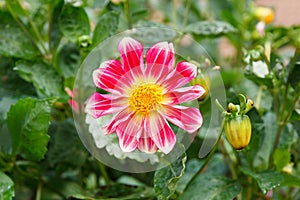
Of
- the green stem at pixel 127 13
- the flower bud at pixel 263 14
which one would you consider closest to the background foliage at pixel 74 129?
the green stem at pixel 127 13

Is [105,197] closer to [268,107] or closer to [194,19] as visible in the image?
[268,107]

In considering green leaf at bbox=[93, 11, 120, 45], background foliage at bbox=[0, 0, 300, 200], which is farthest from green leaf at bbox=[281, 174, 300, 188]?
green leaf at bbox=[93, 11, 120, 45]

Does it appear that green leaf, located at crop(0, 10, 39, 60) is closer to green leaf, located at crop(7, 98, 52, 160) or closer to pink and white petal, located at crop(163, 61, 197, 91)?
green leaf, located at crop(7, 98, 52, 160)

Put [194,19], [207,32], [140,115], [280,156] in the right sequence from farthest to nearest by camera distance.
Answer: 1. [194,19]
2. [207,32]
3. [280,156]
4. [140,115]

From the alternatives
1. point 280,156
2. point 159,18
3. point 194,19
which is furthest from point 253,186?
point 159,18

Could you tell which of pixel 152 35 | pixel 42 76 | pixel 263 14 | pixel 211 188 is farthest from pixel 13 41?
pixel 263 14

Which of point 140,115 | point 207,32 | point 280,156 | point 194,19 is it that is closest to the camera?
point 140,115

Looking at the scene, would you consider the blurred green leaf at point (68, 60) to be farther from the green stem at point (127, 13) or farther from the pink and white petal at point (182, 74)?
the pink and white petal at point (182, 74)
